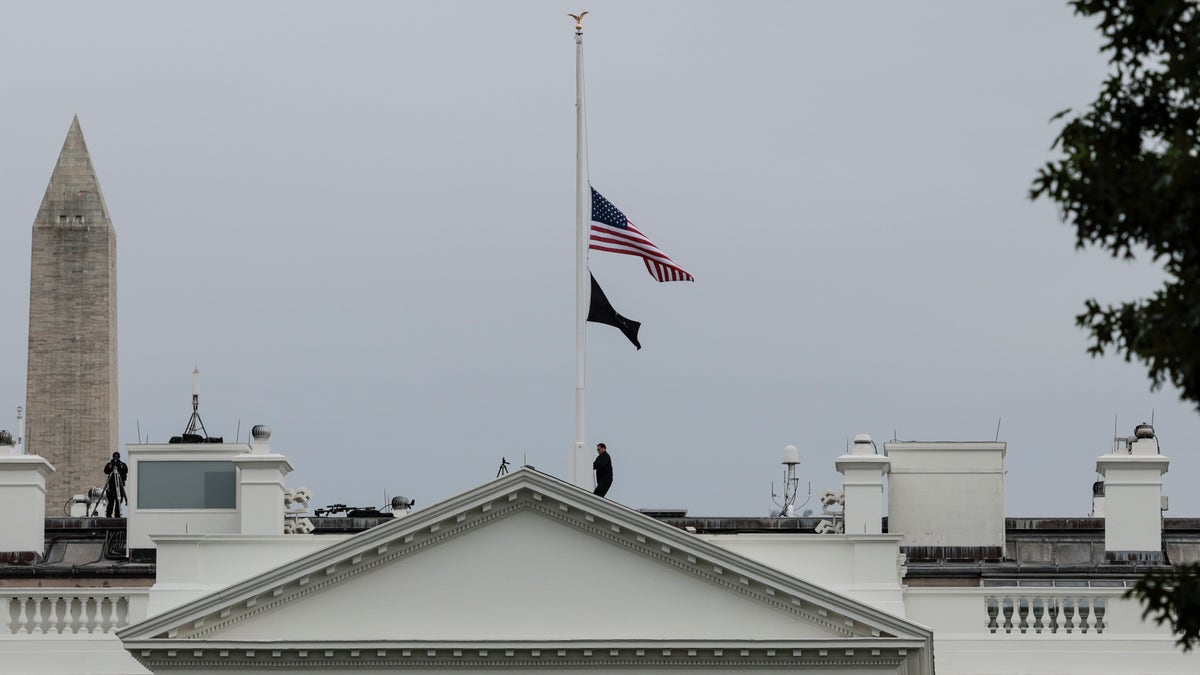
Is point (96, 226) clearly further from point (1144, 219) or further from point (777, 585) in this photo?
point (1144, 219)

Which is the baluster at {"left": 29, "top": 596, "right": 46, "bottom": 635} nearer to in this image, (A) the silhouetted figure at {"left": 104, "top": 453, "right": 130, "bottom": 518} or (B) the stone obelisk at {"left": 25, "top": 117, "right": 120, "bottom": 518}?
(A) the silhouetted figure at {"left": 104, "top": 453, "right": 130, "bottom": 518}

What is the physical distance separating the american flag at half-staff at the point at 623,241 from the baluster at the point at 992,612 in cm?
726

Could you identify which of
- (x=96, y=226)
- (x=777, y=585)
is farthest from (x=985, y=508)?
(x=96, y=226)

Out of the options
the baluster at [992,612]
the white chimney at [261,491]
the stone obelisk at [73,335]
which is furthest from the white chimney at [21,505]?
the stone obelisk at [73,335]

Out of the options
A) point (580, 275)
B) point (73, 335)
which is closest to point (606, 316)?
point (580, 275)

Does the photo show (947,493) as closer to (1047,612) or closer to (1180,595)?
(1047,612)

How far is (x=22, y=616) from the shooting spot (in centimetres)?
5031

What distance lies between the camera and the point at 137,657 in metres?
48.0

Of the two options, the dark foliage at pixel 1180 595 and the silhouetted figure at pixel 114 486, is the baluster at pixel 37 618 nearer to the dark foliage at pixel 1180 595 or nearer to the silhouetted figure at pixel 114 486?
the silhouetted figure at pixel 114 486

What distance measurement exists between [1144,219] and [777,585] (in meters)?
24.5

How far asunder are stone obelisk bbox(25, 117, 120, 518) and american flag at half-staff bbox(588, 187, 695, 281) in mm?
27410

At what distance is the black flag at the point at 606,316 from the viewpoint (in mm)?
52750

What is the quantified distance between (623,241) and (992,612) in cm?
872

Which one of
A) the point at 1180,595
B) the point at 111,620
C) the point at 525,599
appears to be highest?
the point at 525,599
